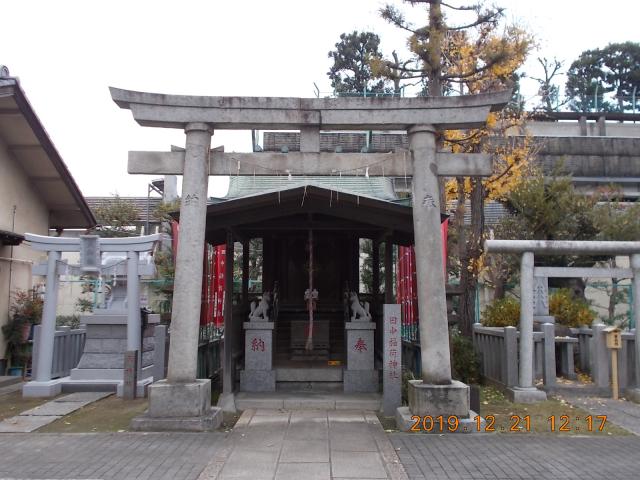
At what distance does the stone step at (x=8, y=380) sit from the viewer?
12.3 meters

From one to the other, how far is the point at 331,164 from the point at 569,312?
8936 millimetres

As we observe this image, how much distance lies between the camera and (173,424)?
7.62 meters

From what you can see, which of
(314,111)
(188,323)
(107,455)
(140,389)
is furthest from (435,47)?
(107,455)

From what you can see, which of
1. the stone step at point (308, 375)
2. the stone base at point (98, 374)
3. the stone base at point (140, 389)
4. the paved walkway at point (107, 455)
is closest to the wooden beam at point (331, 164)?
the paved walkway at point (107, 455)

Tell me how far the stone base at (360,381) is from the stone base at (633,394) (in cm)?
494

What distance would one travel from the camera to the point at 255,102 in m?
8.30

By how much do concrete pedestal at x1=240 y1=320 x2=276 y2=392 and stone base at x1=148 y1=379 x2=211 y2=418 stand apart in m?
2.53

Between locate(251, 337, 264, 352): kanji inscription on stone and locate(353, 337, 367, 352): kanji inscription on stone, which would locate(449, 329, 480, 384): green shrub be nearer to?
locate(353, 337, 367, 352): kanji inscription on stone

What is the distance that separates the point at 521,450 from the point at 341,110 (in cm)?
552

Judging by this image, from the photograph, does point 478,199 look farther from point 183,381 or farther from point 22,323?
point 22,323

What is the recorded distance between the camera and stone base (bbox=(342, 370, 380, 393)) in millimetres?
10250

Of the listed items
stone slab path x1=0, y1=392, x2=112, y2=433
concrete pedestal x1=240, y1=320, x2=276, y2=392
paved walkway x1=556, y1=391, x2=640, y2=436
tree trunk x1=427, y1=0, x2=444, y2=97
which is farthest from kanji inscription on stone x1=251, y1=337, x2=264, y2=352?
tree trunk x1=427, y1=0, x2=444, y2=97

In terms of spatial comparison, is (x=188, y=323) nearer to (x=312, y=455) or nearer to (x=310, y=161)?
(x=312, y=455)

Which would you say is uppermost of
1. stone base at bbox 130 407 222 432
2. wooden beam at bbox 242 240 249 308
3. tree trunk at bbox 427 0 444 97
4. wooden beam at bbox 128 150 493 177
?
tree trunk at bbox 427 0 444 97
